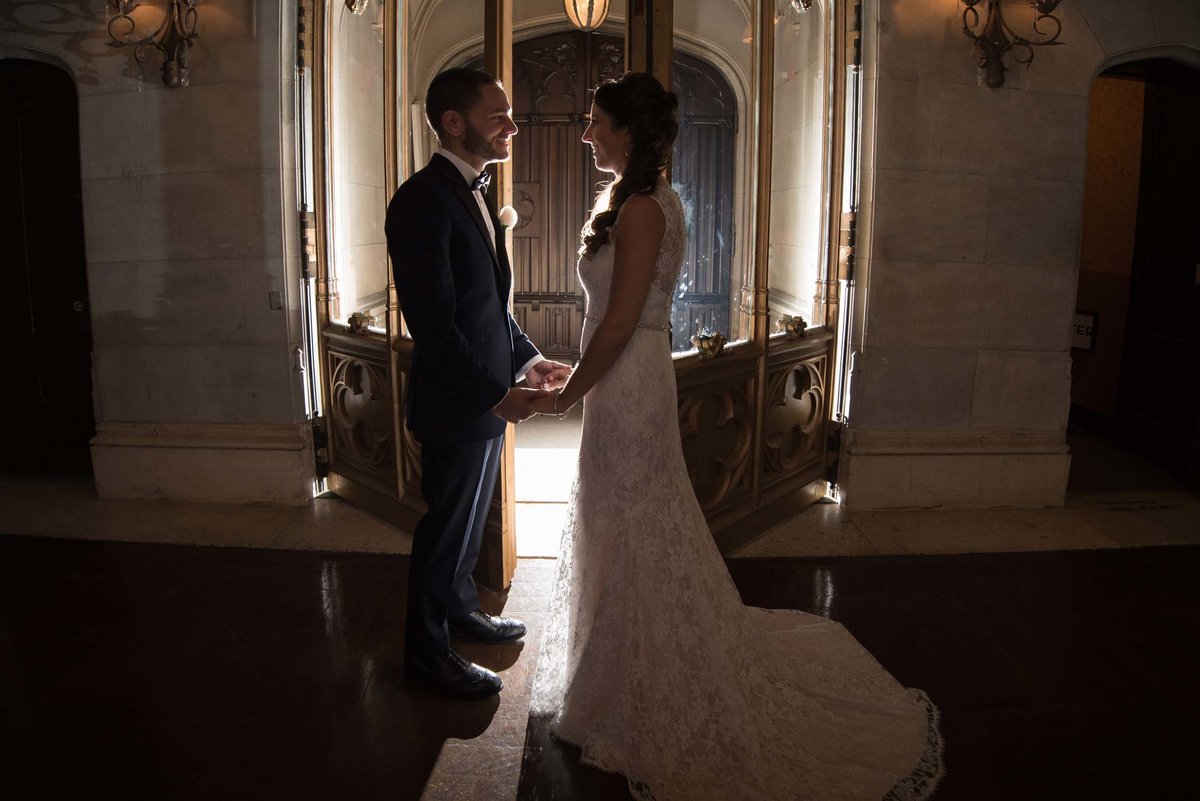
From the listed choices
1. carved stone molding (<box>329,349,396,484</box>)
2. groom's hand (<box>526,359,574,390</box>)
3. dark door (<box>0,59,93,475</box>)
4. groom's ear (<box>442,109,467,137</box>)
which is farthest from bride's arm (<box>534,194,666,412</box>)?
dark door (<box>0,59,93,475</box>)

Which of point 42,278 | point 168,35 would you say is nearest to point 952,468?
point 168,35

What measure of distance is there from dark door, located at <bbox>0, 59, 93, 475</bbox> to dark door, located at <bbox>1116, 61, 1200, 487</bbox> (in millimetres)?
5807

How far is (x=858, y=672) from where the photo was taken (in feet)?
9.28

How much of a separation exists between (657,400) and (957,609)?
1690 mm

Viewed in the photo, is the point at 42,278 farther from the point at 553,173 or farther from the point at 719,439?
the point at 553,173

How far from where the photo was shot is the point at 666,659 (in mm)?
2359

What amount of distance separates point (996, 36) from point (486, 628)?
3.42 m

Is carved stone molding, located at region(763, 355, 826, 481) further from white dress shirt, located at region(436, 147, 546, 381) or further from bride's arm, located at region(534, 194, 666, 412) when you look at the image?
bride's arm, located at region(534, 194, 666, 412)

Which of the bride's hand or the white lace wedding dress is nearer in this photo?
the white lace wedding dress

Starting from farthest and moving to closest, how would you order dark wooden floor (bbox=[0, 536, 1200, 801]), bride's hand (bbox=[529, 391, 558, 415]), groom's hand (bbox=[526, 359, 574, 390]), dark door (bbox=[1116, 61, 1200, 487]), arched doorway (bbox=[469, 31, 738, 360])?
arched doorway (bbox=[469, 31, 738, 360]) < dark door (bbox=[1116, 61, 1200, 487]) < groom's hand (bbox=[526, 359, 574, 390]) < bride's hand (bbox=[529, 391, 558, 415]) < dark wooden floor (bbox=[0, 536, 1200, 801])

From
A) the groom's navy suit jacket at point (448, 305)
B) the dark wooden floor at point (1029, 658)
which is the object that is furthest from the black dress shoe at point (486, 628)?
the groom's navy suit jacket at point (448, 305)

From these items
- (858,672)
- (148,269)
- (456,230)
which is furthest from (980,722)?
(148,269)

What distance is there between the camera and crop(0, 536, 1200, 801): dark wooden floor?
2387mm

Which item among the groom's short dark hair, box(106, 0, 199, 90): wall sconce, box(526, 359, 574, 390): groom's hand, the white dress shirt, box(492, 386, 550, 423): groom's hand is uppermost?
box(106, 0, 199, 90): wall sconce
